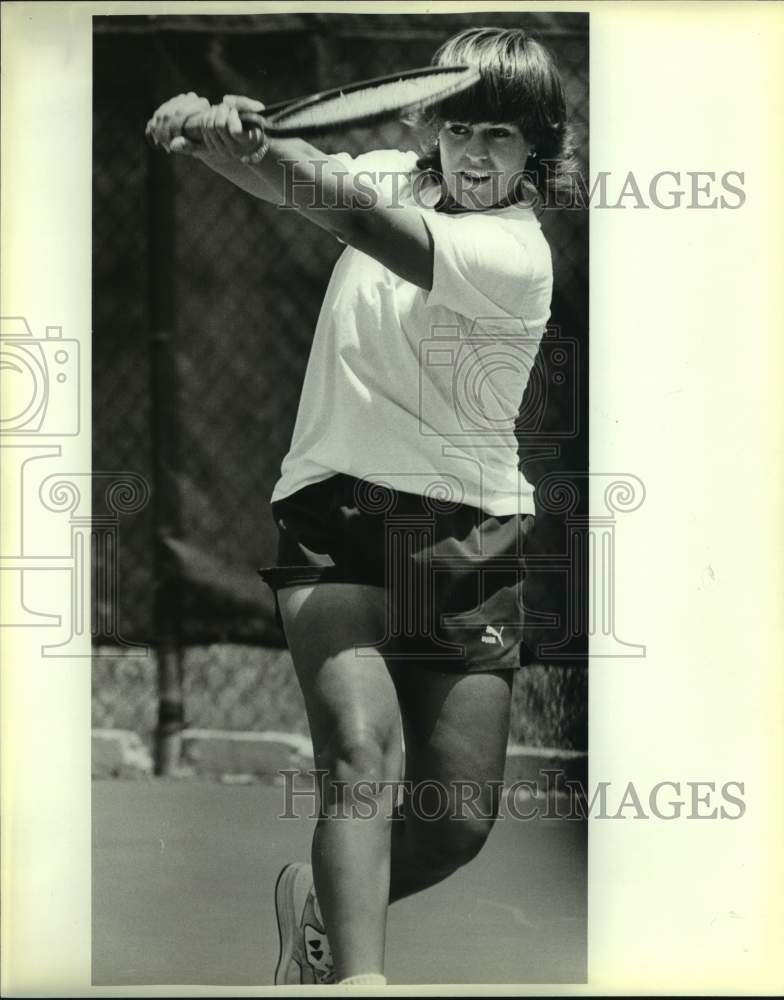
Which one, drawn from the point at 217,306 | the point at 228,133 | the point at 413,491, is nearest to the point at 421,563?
the point at 413,491

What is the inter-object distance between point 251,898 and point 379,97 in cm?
192

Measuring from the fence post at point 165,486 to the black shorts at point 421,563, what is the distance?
0.99 feet

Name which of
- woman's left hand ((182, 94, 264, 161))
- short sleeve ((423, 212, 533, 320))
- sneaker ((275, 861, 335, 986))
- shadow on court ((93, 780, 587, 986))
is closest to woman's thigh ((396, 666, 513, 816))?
shadow on court ((93, 780, 587, 986))

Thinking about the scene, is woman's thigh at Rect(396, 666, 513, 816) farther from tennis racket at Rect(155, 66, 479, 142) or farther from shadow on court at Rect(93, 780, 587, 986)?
tennis racket at Rect(155, 66, 479, 142)

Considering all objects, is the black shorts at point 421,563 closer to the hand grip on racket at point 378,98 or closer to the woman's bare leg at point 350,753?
the woman's bare leg at point 350,753

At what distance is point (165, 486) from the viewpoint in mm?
3561

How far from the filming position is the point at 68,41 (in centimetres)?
353

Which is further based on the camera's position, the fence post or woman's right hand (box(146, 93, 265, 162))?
the fence post

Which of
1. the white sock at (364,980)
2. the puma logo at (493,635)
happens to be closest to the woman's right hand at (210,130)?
the puma logo at (493,635)

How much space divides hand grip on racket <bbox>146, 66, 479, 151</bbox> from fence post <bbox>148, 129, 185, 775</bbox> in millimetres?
311

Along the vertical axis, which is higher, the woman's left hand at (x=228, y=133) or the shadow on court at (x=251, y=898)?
the woman's left hand at (x=228, y=133)

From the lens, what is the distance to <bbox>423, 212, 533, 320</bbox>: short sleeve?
11.2 feet

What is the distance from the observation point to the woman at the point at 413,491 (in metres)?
3.46

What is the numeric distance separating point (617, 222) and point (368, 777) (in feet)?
4.67
